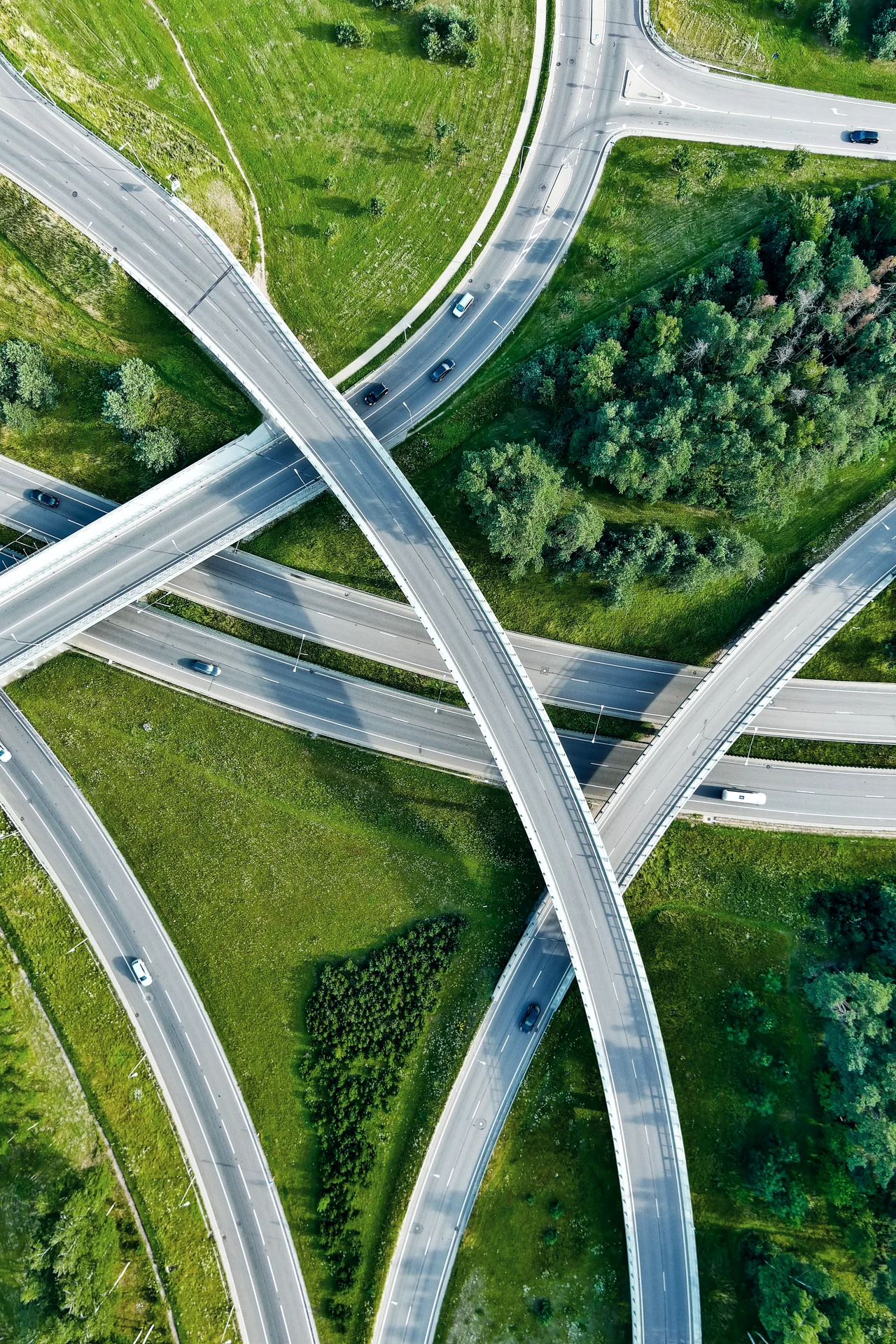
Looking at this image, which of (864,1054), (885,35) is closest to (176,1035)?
(864,1054)

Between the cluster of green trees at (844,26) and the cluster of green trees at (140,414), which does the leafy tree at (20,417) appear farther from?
the cluster of green trees at (844,26)

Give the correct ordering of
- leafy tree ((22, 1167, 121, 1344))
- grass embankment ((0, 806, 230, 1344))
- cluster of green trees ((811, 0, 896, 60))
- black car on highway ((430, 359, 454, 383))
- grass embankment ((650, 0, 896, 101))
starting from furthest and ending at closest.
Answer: grass embankment ((650, 0, 896, 101)) → black car on highway ((430, 359, 454, 383)) → cluster of green trees ((811, 0, 896, 60)) → grass embankment ((0, 806, 230, 1344)) → leafy tree ((22, 1167, 121, 1344))

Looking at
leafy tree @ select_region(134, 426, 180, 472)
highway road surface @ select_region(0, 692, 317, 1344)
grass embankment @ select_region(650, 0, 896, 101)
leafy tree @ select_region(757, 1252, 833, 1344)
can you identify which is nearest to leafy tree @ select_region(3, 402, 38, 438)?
leafy tree @ select_region(134, 426, 180, 472)

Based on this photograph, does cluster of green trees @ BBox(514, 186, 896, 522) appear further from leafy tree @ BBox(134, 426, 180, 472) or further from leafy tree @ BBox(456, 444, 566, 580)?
leafy tree @ BBox(134, 426, 180, 472)

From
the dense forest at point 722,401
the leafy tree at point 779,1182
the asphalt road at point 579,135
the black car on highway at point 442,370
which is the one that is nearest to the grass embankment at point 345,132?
the asphalt road at point 579,135

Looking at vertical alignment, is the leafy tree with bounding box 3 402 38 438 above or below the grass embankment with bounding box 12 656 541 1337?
above

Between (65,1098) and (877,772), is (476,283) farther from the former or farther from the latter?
(65,1098)

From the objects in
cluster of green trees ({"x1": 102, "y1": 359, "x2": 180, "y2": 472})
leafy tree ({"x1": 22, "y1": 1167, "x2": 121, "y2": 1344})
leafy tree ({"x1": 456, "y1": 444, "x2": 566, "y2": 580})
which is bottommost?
leafy tree ({"x1": 22, "y1": 1167, "x2": 121, "y2": 1344})
